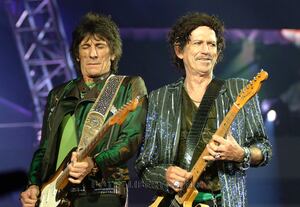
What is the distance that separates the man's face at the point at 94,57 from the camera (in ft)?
10.4

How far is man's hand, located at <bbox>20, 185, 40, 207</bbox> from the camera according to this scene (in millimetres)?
3168

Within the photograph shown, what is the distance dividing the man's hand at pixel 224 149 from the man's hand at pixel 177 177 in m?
0.12

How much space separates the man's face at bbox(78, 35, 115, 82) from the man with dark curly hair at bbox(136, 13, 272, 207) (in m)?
0.35

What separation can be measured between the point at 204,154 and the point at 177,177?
16 cm

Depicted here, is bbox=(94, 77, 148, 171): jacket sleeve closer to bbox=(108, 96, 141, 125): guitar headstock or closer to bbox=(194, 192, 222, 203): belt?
bbox=(108, 96, 141, 125): guitar headstock

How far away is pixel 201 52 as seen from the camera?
2898 mm

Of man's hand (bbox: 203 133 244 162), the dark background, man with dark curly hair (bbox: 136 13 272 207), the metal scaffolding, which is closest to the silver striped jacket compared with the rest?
man with dark curly hair (bbox: 136 13 272 207)

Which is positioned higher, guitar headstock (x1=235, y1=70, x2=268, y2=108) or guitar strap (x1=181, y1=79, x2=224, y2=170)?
guitar headstock (x1=235, y1=70, x2=268, y2=108)

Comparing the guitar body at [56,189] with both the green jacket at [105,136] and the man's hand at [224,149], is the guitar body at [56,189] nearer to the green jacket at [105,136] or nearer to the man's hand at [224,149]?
the green jacket at [105,136]

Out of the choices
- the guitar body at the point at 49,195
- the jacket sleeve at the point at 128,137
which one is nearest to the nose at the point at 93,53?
the jacket sleeve at the point at 128,137

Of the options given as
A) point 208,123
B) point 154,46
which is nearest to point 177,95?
point 208,123

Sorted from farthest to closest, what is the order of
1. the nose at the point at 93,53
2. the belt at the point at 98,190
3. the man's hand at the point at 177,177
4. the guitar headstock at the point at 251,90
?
the nose at the point at 93,53, the belt at the point at 98,190, the man's hand at the point at 177,177, the guitar headstock at the point at 251,90

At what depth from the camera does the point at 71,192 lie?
296 centimetres

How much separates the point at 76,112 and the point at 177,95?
0.55m
